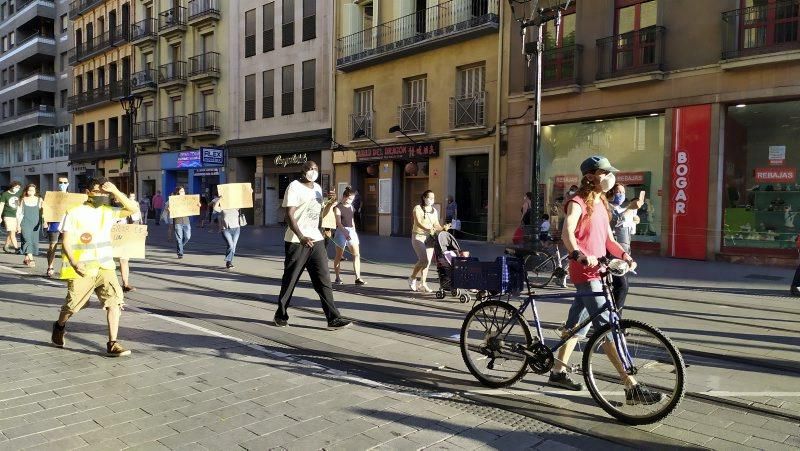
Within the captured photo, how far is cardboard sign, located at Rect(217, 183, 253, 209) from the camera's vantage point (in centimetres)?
1179

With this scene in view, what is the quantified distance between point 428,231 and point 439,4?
550 inches

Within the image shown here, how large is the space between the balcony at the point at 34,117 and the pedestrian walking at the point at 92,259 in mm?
49933

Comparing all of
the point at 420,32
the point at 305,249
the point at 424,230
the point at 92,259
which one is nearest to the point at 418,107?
the point at 420,32

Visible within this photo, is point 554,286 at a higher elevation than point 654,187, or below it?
below

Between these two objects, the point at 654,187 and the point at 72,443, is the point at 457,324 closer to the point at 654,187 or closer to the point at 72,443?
the point at 72,443

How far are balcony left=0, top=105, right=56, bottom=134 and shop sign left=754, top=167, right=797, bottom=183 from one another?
50.3 metres

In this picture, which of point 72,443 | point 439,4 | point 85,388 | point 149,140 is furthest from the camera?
point 149,140

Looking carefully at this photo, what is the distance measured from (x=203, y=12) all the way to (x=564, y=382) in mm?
32224

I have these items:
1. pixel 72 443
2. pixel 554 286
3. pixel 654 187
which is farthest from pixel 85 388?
pixel 654 187

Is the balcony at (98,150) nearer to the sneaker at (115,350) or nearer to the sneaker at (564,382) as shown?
the sneaker at (115,350)

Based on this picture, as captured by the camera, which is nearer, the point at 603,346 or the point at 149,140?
the point at 603,346

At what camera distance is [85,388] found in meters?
4.62

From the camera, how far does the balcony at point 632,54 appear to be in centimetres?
1545

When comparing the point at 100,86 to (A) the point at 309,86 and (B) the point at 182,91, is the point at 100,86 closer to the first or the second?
(B) the point at 182,91
